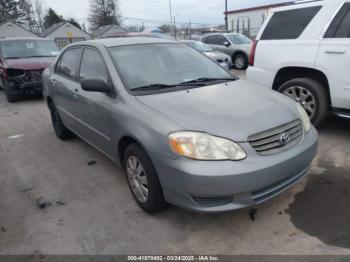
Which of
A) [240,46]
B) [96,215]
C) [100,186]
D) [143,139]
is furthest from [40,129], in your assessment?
[240,46]

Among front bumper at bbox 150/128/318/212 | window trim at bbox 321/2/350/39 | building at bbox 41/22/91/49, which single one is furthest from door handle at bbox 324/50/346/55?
building at bbox 41/22/91/49

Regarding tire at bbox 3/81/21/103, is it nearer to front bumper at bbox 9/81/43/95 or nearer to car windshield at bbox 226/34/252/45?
front bumper at bbox 9/81/43/95

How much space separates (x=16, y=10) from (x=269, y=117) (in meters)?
64.1

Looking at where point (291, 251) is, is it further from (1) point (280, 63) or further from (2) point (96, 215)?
(1) point (280, 63)

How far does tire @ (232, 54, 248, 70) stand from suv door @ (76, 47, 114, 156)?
10.3 m

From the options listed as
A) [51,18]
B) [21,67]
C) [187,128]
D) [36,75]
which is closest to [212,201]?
[187,128]

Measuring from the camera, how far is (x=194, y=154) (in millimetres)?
2441

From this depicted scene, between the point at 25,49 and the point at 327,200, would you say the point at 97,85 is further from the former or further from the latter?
the point at 25,49

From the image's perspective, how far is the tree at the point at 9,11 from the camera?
5369 centimetres

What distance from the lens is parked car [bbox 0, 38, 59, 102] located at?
8.35 meters

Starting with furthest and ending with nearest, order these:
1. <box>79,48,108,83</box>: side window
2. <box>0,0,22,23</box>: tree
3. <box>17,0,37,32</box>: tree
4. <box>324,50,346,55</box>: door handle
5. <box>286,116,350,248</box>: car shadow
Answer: <box>17,0,37,32</box>: tree → <box>0,0,22,23</box>: tree → <box>324,50,346,55</box>: door handle → <box>79,48,108,83</box>: side window → <box>286,116,350,248</box>: car shadow

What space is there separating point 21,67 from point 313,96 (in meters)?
7.19

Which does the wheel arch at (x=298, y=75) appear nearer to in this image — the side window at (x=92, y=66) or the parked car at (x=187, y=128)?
the parked car at (x=187, y=128)

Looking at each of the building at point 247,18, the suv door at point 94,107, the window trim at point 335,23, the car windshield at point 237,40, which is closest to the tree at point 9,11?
the building at point 247,18
